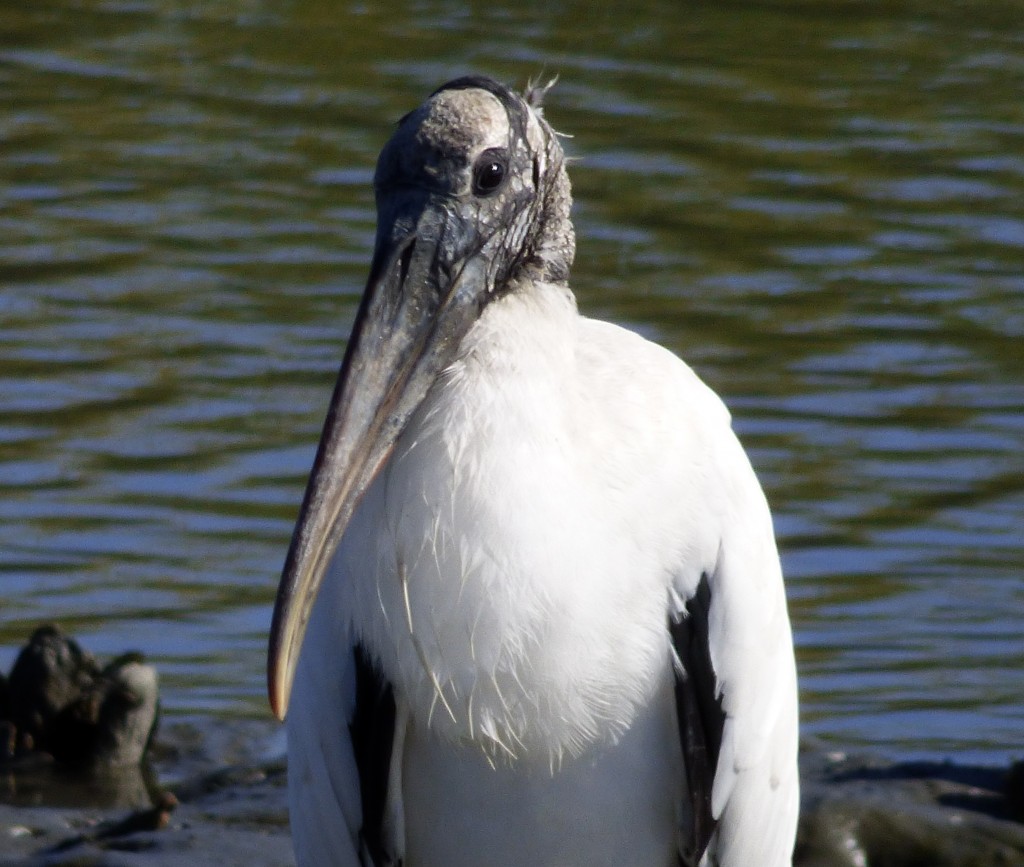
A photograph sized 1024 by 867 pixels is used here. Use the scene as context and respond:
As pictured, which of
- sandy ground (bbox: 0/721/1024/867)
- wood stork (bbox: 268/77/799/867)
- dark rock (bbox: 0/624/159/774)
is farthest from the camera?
dark rock (bbox: 0/624/159/774)

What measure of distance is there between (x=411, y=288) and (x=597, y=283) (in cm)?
612

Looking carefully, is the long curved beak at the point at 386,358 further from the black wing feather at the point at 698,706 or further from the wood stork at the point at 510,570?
the black wing feather at the point at 698,706

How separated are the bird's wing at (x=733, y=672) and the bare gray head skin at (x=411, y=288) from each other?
0.62m

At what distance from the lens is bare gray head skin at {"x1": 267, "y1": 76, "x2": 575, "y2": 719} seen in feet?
13.6

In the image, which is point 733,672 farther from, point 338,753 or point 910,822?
point 910,822

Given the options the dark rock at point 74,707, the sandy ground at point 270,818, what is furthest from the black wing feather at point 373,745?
the dark rock at point 74,707

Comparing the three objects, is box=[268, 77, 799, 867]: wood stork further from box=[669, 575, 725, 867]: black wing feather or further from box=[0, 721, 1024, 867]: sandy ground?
box=[0, 721, 1024, 867]: sandy ground

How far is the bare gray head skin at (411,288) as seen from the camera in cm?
415

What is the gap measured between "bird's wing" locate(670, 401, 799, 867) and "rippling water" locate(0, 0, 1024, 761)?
2.11 meters

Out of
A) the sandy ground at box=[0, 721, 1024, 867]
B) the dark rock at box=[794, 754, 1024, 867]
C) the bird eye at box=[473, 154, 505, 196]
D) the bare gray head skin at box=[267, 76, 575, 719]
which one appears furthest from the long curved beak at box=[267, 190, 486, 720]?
the dark rock at box=[794, 754, 1024, 867]

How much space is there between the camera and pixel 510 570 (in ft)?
14.0

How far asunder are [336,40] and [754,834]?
10076 millimetres

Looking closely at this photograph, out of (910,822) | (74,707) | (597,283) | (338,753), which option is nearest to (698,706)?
(338,753)

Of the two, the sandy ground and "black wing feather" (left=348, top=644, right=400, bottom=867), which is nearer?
"black wing feather" (left=348, top=644, right=400, bottom=867)
